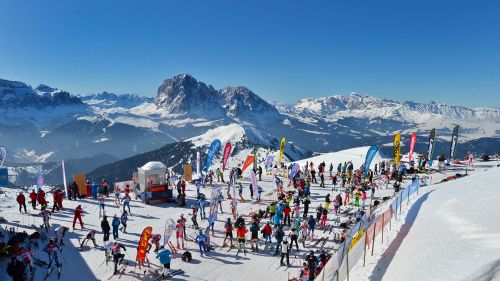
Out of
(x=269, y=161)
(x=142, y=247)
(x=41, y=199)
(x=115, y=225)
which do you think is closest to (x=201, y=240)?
(x=142, y=247)

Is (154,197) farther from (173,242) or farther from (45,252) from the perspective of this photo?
(45,252)

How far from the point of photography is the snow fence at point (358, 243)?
40.5 feet

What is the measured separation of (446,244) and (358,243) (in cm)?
391

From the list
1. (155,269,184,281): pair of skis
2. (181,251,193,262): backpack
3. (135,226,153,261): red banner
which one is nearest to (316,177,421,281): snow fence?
(155,269,184,281): pair of skis

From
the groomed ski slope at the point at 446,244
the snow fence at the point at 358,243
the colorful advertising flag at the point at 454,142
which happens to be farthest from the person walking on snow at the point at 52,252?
the colorful advertising flag at the point at 454,142

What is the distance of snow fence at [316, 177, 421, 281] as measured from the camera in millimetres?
12352

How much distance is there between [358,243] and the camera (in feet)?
46.2

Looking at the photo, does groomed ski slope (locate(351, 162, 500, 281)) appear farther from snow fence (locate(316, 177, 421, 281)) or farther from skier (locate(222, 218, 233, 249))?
skier (locate(222, 218, 233, 249))

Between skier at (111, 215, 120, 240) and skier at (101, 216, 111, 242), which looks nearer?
skier at (101, 216, 111, 242)

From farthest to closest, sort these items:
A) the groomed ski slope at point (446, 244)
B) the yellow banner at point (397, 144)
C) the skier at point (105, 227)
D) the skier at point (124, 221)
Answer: the yellow banner at point (397, 144) < the skier at point (124, 221) < the skier at point (105, 227) < the groomed ski slope at point (446, 244)

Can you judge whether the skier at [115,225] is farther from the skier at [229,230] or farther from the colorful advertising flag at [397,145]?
the colorful advertising flag at [397,145]

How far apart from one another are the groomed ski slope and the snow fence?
0.69m

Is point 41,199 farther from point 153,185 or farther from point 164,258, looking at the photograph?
point 164,258

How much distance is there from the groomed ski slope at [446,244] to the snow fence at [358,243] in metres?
0.69
